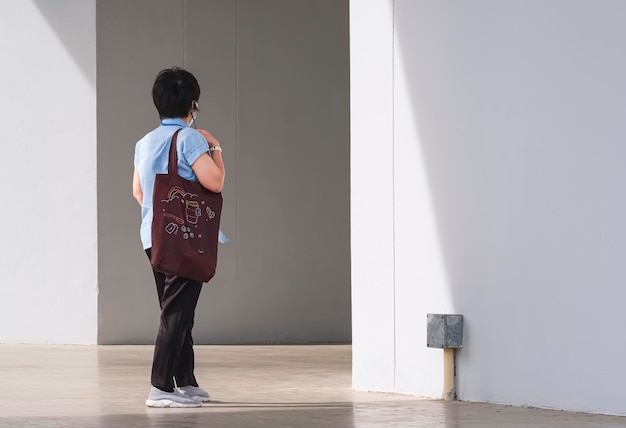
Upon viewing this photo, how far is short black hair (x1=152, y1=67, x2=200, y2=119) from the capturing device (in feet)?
18.3

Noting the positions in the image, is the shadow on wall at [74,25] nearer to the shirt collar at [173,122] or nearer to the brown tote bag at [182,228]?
the shirt collar at [173,122]

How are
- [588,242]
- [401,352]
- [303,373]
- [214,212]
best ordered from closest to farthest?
[588,242] → [214,212] → [401,352] → [303,373]

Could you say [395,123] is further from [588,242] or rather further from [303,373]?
[303,373]

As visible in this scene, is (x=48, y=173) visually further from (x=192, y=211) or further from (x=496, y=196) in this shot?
(x=496, y=196)

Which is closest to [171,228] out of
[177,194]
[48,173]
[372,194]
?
[177,194]

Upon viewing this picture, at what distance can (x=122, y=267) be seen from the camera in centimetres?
988

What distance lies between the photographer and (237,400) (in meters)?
5.77

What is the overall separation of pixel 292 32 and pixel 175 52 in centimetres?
108

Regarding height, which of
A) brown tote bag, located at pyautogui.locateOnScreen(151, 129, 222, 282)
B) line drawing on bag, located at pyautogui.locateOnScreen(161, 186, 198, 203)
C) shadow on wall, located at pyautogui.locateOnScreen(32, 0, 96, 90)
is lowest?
brown tote bag, located at pyautogui.locateOnScreen(151, 129, 222, 282)

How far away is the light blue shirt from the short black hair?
9 centimetres

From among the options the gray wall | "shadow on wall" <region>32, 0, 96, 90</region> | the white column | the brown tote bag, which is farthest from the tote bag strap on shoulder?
"shadow on wall" <region>32, 0, 96, 90</region>

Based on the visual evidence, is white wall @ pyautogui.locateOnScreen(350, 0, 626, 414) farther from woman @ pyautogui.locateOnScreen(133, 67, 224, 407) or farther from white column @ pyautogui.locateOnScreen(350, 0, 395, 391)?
woman @ pyautogui.locateOnScreen(133, 67, 224, 407)

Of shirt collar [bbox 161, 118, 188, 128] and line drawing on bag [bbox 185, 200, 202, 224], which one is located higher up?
shirt collar [bbox 161, 118, 188, 128]

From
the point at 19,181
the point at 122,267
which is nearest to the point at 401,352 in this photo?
the point at 122,267
